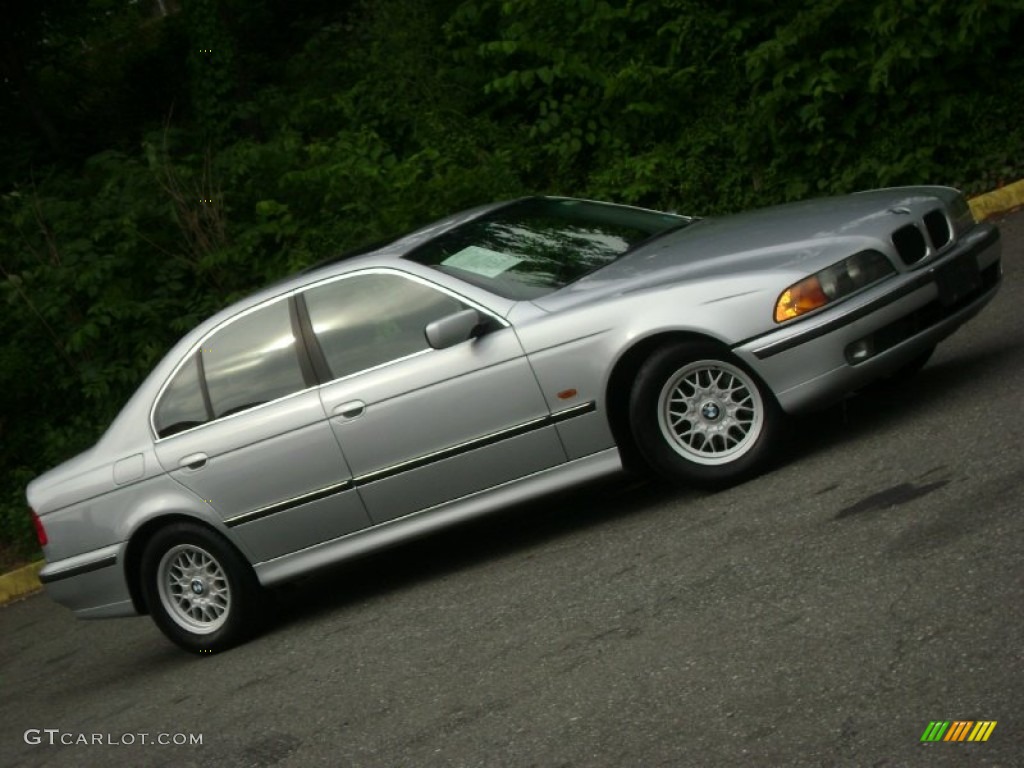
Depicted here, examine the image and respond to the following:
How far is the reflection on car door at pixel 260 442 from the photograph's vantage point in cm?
758

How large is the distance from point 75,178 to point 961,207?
41.8ft

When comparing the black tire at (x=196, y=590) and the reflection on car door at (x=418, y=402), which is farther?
the black tire at (x=196, y=590)

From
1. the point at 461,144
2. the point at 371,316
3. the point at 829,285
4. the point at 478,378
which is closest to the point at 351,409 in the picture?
the point at 371,316

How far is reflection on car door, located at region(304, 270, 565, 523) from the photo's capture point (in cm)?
721

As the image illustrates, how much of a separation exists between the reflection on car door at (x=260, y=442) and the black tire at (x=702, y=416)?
151 cm

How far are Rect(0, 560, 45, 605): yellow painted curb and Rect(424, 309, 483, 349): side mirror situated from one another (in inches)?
201

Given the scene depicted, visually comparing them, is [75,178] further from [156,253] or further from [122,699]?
A: [122,699]

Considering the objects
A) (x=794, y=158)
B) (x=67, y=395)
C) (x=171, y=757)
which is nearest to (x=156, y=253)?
(x=67, y=395)

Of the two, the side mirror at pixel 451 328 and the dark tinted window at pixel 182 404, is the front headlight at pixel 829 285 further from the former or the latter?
the dark tinted window at pixel 182 404

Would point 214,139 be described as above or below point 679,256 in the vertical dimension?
above

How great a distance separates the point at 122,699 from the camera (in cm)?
745

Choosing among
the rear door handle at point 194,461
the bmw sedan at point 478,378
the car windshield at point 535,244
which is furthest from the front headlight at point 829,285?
the rear door handle at point 194,461

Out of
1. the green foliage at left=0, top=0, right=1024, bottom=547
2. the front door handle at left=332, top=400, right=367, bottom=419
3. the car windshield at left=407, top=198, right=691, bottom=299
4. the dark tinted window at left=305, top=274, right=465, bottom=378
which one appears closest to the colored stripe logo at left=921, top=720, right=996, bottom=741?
the car windshield at left=407, top=198, right=691, bottom=299

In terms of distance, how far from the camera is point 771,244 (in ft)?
23.4
